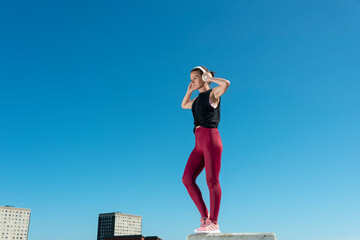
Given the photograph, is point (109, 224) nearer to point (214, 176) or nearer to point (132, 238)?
point (132, 238)

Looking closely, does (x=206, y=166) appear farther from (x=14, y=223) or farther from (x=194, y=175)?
(x=14, y=223)

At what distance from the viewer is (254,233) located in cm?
636

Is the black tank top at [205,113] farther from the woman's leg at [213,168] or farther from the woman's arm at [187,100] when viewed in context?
the woman's arm at [187,100]

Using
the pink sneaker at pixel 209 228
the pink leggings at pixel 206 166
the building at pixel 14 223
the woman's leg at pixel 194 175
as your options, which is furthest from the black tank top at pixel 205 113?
the building at pixel 14 223

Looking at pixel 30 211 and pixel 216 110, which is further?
pixel 30 211

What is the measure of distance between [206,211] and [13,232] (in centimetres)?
21339

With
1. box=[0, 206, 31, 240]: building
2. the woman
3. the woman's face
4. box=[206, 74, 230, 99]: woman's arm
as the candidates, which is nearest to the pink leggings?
the woman

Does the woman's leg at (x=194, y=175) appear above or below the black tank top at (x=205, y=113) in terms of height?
below

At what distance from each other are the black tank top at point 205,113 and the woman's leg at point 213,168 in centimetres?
29

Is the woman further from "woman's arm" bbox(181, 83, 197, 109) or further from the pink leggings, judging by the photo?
"woman's arm" bbox(181, 83, 197, 109)

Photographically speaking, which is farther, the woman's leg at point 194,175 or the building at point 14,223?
the building at point 14,223

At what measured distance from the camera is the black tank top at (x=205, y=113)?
778cm

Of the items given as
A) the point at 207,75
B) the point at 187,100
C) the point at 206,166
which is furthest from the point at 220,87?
the point at 206,166

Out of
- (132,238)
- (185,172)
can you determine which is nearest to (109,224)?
(132,238)
